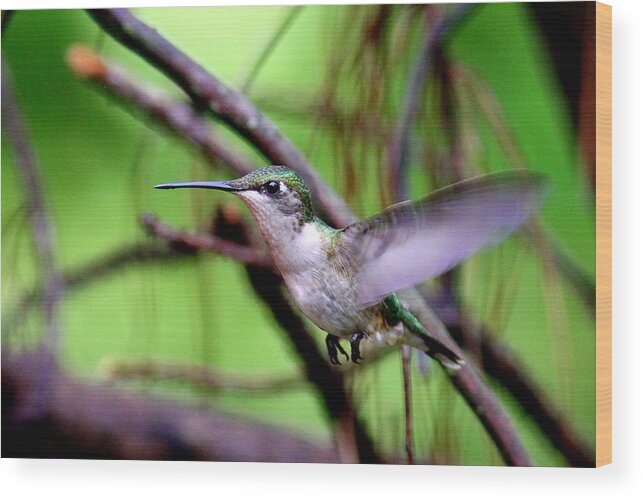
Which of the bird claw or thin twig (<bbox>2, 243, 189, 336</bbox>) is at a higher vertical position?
thin twig (<bbox>2, 243, 189, 336</bbox>)

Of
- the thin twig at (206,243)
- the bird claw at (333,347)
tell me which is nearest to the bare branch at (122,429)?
the bird claw at (333,347)

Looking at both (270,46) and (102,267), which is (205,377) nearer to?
(102,267)

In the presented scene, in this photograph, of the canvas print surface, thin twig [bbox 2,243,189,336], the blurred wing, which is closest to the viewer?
the blurred wing

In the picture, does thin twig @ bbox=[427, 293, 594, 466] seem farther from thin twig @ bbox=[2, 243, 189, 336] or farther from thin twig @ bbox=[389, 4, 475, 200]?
thin twig @ bbox=[2, 243, 189, 336]

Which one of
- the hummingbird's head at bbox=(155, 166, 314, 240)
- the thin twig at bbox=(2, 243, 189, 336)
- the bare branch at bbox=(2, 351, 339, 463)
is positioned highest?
the hummingbird's head at bbox=(155, 166, 314, 240)

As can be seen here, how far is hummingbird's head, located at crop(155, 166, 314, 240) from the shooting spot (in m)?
3.03

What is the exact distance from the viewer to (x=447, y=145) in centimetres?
304

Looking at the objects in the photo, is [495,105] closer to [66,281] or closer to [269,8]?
[269,8]

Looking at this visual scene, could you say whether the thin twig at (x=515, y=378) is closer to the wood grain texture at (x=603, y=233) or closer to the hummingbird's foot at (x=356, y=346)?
the wood grain texture at (x=603, y=233)

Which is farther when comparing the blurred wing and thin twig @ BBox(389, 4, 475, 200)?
thin twig @ BBox(389, 4, 475, 200)

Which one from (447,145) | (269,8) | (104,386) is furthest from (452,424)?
(269,8)

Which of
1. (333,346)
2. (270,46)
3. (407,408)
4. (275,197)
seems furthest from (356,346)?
(270,46)

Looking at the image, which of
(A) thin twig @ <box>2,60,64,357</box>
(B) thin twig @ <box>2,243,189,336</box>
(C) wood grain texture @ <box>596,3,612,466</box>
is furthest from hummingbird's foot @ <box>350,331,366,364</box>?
(A) thin twig @ <box>2,60,64,357</box>

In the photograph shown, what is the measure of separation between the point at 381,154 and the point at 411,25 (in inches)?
12.4
